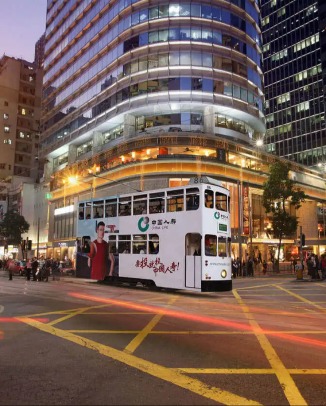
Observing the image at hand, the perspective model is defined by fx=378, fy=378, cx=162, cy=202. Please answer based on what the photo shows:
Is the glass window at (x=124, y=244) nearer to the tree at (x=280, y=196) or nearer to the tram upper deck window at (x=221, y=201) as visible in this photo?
the tram upper deck window at (x=221, y=201)

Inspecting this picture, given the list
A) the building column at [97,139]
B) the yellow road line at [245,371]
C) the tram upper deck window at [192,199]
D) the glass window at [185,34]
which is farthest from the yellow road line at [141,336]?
the building column at [97,139]

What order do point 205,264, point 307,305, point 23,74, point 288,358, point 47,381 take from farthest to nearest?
point 23,74 → point 205,264 → point 307,305 → point 288,358 → point 47,381

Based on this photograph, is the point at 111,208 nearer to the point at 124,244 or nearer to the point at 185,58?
the point at 124,244

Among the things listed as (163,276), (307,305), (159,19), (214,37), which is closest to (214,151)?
(214,37)

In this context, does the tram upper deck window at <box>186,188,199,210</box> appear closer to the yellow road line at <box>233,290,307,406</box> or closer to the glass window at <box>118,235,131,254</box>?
the glass window at <box>118,235,131,254</box>

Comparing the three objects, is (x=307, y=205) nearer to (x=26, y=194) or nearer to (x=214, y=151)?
(x=214, y=151)

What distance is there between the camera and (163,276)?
61.0 ft

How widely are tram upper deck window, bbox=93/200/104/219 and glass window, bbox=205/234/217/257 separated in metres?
7.60

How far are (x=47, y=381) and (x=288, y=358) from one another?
430 cm

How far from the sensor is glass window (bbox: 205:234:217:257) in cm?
1702

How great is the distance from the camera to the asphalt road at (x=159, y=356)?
5109 millimetres

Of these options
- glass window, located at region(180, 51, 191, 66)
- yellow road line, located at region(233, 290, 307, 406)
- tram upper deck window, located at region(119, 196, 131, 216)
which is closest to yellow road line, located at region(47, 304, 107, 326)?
yellow road line, located at region(233, 290, 307, 406)

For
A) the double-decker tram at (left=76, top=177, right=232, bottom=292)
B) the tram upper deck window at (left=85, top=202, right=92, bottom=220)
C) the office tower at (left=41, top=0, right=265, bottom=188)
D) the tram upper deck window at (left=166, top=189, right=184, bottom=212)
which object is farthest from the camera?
the office tower at (left=41, top=0, right=265, bottom=188)

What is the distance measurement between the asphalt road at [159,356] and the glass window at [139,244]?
667cm
